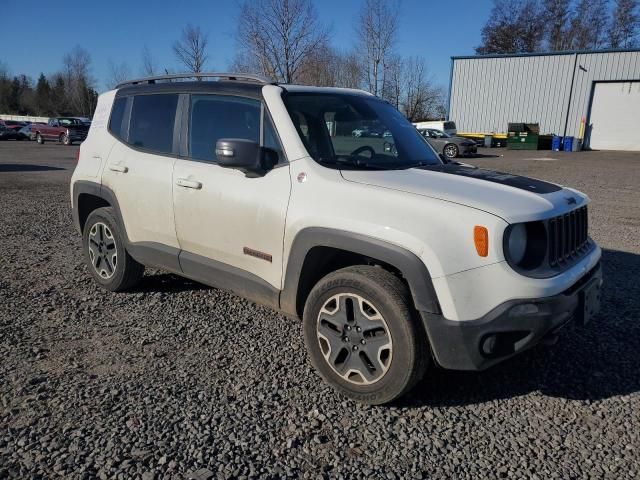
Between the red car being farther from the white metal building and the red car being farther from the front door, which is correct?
the front door

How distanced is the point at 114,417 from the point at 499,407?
2228 millimetres

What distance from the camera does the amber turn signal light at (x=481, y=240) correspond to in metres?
2.51

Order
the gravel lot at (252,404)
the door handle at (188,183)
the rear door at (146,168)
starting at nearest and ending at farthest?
the gravel lot at (252,404) → the door handle at (188,183) → the rear door at (146,168)

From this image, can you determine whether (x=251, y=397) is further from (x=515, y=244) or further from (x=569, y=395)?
(x=569, y=395)

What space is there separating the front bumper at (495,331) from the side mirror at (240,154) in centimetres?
141

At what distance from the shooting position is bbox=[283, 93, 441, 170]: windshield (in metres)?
3.39

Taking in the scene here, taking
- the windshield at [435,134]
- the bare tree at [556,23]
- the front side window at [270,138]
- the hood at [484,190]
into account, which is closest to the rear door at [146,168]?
the front side window at [270,138]

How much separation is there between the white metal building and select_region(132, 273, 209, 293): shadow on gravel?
3685cm

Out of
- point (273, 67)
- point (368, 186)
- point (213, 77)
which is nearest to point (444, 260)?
point (368, 186)

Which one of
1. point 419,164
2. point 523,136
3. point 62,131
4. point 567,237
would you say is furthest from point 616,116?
point 567,237

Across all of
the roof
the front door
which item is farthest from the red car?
the front door

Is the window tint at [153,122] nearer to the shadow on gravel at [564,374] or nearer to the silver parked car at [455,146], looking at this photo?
the shadow on gravel at [564,374]

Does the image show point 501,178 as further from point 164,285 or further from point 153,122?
point 164,285

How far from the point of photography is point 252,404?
298cm
